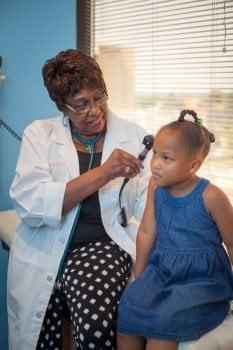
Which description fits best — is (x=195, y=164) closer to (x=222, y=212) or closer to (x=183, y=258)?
(x=222, y=212)

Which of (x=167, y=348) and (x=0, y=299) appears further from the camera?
(x=0, y=299)

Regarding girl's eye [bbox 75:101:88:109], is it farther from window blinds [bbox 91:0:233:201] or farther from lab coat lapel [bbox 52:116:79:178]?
window blinds [bbox 91:0:233:201]

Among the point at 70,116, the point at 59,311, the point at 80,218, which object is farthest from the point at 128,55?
the point at 59,311

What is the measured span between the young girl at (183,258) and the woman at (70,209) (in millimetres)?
150

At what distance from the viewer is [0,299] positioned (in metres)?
2.16

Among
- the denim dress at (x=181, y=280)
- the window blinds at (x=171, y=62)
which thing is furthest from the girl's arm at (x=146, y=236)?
the window blinds at (x=171, y=62)

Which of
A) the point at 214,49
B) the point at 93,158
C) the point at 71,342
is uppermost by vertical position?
the point at 214,49

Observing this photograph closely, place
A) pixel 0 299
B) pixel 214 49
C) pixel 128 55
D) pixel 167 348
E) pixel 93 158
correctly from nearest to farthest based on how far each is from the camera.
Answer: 1. pixel 167 348
2. pixel 93 158
3. pixel 214 49
4. pixel 128 55
5. pixel 0 299

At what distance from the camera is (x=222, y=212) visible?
3.64 ft

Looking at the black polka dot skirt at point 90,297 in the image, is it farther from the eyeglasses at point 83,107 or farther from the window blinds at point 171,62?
Result: the window blinds at point 171,62

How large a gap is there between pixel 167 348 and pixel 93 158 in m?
0.72

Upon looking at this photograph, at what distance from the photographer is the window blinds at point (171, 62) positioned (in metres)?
1.57

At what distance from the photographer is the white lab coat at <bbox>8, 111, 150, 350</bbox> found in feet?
4.37

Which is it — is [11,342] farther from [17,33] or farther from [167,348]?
[17,33]
